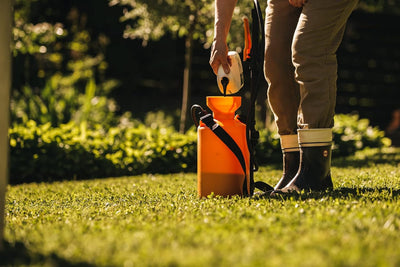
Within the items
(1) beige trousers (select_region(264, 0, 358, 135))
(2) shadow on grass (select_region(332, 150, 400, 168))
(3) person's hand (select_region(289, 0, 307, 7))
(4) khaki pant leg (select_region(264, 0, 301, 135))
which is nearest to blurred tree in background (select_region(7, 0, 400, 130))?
→ (2) shadow on grass (select_region(332, 150, 400, 168))

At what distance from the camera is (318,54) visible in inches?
128

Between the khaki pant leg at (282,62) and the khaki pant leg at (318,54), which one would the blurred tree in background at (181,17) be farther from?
the khaki pant leg at (318,54)

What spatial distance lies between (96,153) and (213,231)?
392 centimetres

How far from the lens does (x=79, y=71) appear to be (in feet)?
38.7

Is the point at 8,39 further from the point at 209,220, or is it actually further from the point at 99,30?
the point at 99,30

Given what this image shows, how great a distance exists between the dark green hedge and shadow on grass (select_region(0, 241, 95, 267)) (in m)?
3.65

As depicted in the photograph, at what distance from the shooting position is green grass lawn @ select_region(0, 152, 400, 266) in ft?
6.03

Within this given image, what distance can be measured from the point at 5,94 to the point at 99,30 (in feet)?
35.9

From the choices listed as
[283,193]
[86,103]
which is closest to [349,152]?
[86,103]

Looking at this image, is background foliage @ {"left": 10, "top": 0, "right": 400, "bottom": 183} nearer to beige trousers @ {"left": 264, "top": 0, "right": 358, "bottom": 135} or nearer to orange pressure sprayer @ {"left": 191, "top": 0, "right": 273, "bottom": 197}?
orange pressure sprayer @ {"left": 191, "top": 0, "right": 273, "bottom": 197}

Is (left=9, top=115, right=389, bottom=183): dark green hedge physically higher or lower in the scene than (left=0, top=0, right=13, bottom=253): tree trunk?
lower

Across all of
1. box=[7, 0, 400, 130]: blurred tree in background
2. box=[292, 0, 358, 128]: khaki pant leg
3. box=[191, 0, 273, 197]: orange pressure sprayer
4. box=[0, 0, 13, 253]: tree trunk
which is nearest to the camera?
box=[0, 0, 13, 253]: tree trunk

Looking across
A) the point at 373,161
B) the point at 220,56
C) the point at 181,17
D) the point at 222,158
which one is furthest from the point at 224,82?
the point at 181,17

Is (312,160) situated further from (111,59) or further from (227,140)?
(111,59)
